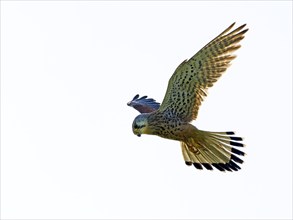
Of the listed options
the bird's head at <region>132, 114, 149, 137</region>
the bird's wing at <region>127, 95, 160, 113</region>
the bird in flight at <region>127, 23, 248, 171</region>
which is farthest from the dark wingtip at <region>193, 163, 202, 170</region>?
the bird's wing at <region>127, 95, 160, 113</region>

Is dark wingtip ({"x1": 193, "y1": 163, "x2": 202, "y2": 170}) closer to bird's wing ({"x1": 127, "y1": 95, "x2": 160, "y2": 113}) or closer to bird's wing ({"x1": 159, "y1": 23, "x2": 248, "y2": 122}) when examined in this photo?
bird's wing ({"x1": 159, "y1": 23, "x2": 248, "y2": 122})

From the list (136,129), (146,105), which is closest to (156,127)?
(136,129)

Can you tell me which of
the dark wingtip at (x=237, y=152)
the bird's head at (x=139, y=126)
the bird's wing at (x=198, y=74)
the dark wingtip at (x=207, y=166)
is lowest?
the dark wingtip at (x=207, y=166)

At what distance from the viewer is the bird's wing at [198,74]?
19.7 metres

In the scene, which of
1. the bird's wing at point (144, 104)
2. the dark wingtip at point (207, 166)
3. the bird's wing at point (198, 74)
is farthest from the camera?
the bird's wing at point (144, 104)

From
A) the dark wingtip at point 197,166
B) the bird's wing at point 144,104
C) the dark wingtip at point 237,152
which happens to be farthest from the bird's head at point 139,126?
the bird's wing at point 144,104

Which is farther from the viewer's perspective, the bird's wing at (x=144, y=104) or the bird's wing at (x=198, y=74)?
the bird's wing at (x=144, y=104)

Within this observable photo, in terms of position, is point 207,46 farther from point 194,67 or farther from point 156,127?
point 156,127

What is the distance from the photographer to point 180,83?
20.2 meters

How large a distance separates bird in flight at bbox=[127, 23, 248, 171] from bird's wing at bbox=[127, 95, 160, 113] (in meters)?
2.00

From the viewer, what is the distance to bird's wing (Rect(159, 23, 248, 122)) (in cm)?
1973

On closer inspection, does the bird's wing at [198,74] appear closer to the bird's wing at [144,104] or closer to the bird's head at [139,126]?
the bird's head at [139,126]

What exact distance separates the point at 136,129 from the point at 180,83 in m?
1.08

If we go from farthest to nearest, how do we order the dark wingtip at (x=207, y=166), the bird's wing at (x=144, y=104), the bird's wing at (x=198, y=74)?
the bird's wing at (x=144, y=104) → the dark wingtip at (x=207, y=166) → the bird's wing at (x=198, y=74)
